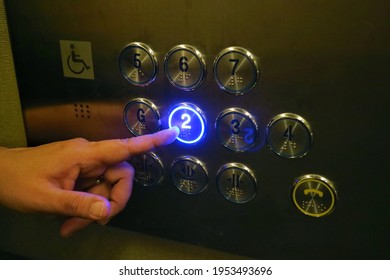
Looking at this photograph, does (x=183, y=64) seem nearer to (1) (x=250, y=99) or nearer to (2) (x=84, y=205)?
(1) (x=250, y=99)

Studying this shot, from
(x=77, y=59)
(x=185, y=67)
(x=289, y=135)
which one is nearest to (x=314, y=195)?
(x=289, y=135)

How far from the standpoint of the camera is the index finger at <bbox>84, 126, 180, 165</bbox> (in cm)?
45

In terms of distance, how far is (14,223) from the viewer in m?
0.69

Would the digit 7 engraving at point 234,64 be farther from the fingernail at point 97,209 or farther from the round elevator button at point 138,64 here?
the fingernail at point 97,209

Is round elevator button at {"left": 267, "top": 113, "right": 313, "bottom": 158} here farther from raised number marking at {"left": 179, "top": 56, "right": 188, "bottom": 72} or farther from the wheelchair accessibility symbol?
the wheelchair accessibility symbol

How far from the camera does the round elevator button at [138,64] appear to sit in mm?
429


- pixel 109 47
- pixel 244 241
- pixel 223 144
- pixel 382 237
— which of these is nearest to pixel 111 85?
pixel 109 47

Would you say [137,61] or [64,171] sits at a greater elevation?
[137,61]

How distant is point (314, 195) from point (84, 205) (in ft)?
0.89

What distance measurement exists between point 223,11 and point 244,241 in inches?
11.7

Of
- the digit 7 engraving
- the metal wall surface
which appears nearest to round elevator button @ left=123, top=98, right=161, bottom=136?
the metal wall surface

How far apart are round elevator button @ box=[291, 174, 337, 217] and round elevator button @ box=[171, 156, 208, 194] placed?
0.12m

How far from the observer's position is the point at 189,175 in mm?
478

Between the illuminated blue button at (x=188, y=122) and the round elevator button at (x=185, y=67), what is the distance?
1.0 inches
